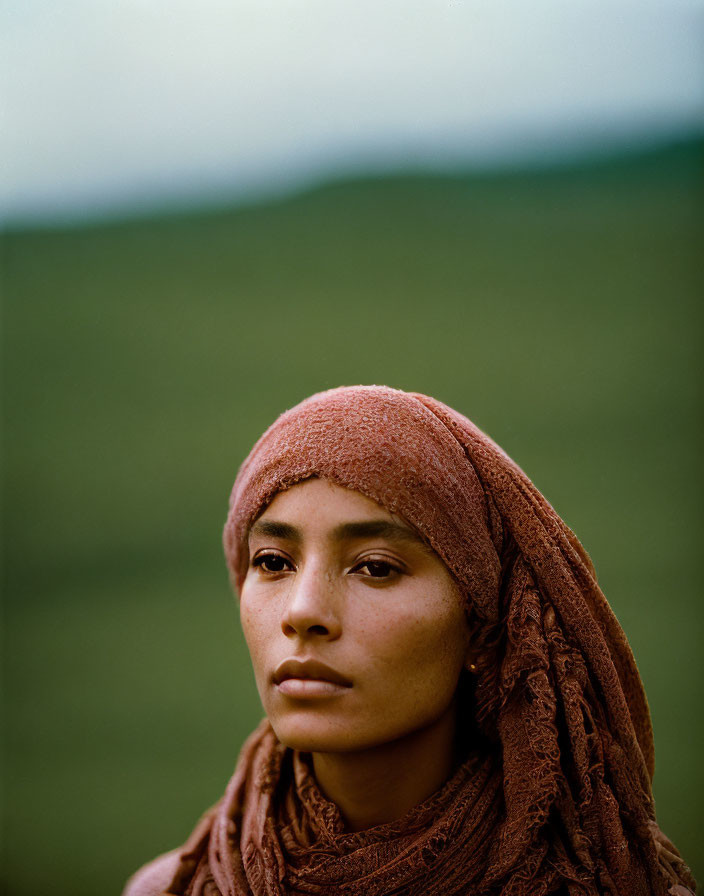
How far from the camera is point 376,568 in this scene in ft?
5.86

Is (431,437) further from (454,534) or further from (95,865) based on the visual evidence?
(95,865)

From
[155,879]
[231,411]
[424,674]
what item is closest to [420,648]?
[424,674]

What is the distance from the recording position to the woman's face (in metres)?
1.71

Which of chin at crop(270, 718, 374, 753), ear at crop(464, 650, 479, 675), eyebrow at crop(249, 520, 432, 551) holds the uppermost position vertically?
eyebrow at crop(249, 520, 432, 551)

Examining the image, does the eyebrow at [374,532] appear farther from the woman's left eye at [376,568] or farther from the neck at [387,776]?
the neck at [387,776]

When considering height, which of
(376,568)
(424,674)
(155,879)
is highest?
(376,568)

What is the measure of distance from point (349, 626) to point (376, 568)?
5.6 inches

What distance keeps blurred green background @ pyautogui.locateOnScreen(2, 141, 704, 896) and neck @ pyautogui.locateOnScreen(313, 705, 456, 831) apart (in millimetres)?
3281

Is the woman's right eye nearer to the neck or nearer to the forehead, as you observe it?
the forehead

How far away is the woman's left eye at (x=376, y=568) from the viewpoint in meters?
1.78

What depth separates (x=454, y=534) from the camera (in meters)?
1.81

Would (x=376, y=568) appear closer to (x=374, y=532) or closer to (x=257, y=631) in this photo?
(x=374, y=532)

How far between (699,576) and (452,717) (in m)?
3.49

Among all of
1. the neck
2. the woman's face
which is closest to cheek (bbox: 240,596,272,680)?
the woman's face
